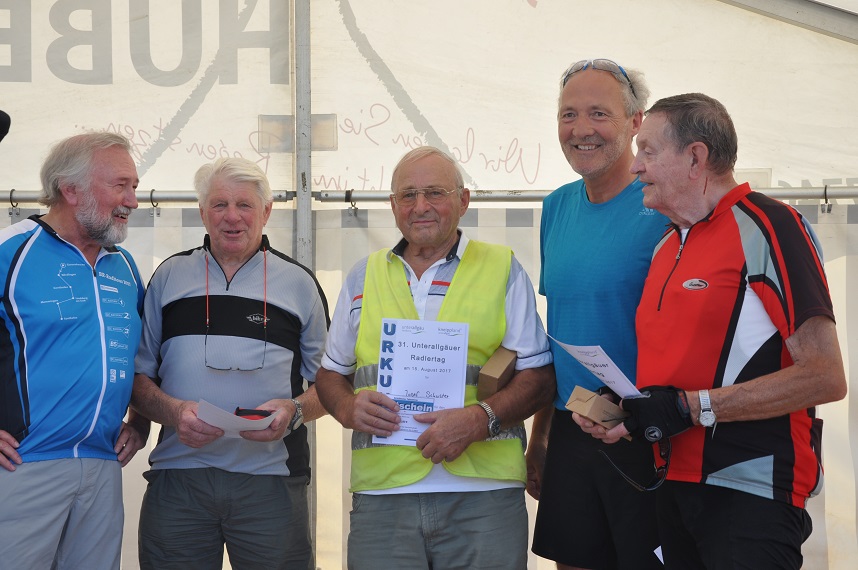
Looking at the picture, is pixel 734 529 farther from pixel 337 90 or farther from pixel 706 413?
pixel 337 90

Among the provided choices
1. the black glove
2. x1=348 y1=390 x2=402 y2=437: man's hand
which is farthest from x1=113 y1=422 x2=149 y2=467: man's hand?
the black glove

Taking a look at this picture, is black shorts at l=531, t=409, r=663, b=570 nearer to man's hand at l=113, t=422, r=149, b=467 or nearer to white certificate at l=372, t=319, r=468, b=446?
white certificate at l=372, t=319, r=468, b=446

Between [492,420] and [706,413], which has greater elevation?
[706,413]

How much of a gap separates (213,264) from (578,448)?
160 cm

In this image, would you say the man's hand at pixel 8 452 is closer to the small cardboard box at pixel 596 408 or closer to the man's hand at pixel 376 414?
the man's hand at pixel 376 414

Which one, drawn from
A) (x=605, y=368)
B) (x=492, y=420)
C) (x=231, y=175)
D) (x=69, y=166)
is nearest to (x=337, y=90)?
(x=231, y=175)

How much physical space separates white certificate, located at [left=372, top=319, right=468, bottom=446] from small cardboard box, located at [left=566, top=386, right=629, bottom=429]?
16.6 inches

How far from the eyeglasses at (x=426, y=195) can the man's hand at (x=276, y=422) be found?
902 mm

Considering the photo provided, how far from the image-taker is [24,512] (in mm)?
2729

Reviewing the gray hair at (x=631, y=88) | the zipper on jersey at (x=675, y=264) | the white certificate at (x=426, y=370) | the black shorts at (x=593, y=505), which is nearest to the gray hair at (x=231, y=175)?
the white certificate at (x=426, y=370)

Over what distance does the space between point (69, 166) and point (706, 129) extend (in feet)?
7.28

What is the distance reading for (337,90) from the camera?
13.0 ft

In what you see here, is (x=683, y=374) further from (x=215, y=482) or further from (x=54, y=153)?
(x=54, y=153)

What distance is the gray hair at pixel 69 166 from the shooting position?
9.98 feet
